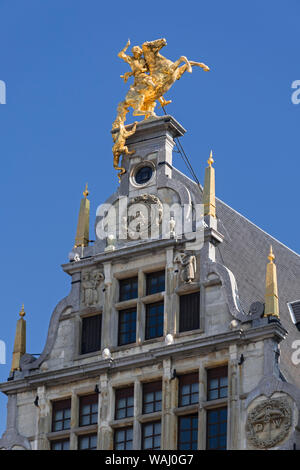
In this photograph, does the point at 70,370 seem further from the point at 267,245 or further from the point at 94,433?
the point at 267,245

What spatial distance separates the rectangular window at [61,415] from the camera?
165 feet

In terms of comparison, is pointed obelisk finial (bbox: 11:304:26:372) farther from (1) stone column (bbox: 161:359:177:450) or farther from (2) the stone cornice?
(1) stone column (bbox: 161:359:177:450)

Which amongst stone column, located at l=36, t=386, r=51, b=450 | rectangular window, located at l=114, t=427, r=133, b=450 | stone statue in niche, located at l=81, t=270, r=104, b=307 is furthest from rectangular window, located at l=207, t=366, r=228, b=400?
stone column, located at l=36, t=386, r=51, b=450

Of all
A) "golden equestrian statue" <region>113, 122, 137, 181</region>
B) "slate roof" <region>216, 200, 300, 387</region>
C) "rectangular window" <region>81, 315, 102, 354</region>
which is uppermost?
"golden equestrian statue" <region>113, 122, 137, 181</region>

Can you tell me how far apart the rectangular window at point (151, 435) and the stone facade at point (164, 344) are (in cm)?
11

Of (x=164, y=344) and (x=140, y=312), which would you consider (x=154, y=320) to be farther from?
(x=164, y=344)

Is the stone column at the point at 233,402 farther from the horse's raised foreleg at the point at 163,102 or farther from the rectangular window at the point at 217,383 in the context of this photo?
the horse's raised foreleg at the point at 163,102

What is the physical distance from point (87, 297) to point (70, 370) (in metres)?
2.32

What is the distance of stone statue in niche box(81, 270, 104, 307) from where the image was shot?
51.7 metres

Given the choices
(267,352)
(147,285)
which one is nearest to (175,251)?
(147,285)

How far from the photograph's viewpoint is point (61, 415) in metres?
50.5

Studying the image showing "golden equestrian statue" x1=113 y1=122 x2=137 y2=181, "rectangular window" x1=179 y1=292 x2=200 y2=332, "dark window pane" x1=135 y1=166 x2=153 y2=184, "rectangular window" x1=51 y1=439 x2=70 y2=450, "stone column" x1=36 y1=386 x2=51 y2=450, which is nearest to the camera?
"rectangular window" x1=179 y1=292 x2=200 y2=332

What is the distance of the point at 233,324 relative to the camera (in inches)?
1913

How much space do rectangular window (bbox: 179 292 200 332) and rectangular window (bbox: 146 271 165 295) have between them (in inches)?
32.1
